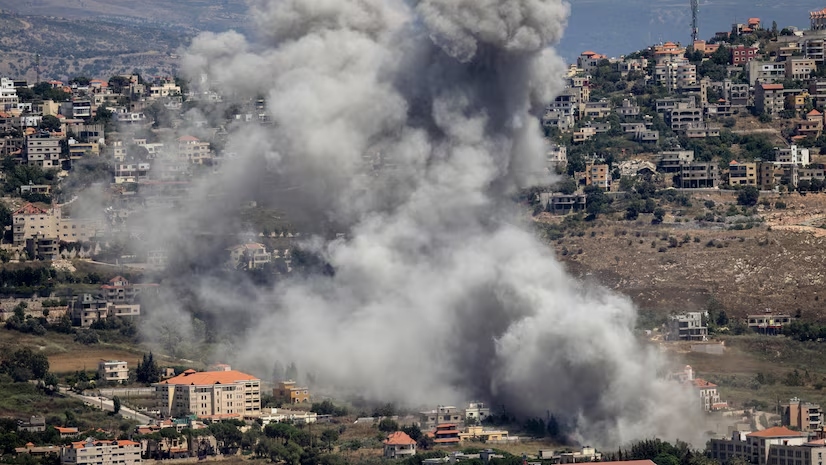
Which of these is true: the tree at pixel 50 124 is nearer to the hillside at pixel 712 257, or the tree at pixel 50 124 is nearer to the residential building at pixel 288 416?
the hillside at pixel 712 257

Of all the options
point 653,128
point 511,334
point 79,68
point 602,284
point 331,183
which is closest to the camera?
point 511,334

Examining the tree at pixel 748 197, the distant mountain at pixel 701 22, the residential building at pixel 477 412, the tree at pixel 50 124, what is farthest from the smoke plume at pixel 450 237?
the distant mountain at pixel 701 22

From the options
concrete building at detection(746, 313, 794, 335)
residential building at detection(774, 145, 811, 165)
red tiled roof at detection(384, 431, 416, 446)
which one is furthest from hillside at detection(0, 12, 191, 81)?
red tiled roof at detection(384, 431, 416, 446)

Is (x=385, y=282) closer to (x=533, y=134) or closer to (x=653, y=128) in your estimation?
(x=533, y=134)

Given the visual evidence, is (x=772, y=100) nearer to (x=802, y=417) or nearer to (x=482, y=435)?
(x=802, y=417)

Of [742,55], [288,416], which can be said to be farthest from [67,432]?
[742,55]

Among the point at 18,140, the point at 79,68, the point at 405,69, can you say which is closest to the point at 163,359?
the point at 405,69

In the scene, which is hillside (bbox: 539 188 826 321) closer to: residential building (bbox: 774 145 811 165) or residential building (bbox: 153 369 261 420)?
residential building (bbox: 774 145 811 165)
